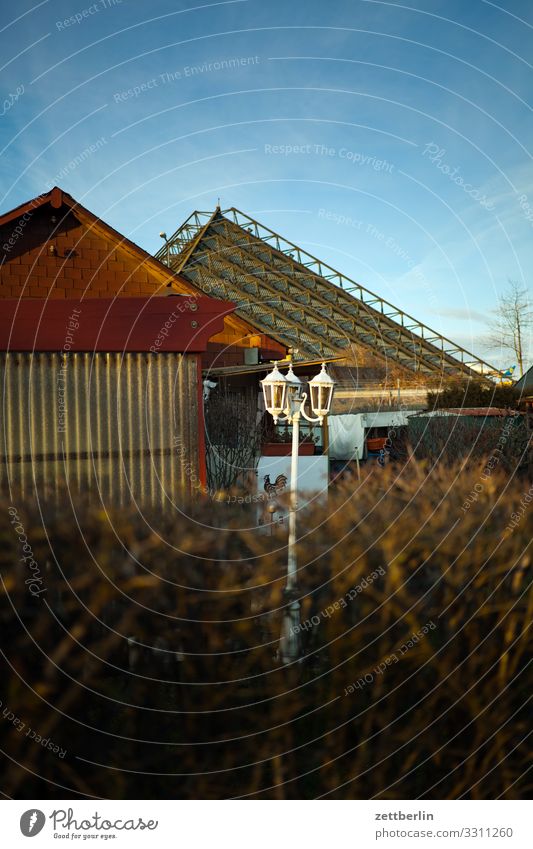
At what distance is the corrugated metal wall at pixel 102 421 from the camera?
22.8 feet

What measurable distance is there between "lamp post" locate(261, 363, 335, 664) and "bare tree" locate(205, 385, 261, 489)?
5340 mm

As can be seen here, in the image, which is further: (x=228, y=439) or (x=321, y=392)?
(x=228, y=439)

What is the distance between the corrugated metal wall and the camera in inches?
273

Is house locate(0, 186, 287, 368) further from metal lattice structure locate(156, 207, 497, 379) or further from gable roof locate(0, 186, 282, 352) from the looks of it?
metal lattice structure locate(156, 207, 497, 379)

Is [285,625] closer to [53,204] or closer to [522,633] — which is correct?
[522,633]

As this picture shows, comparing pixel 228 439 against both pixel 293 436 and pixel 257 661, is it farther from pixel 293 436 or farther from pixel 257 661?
pixel 257 661

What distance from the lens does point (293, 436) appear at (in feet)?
18.8

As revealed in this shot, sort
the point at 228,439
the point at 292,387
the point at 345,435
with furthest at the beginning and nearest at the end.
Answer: the point at 345,435, the point at 228,439, the point at 292,387

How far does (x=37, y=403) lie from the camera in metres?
6.96

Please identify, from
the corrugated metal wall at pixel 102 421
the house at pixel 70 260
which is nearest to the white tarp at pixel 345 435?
the house at pixel 70 260

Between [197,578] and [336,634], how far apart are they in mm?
665

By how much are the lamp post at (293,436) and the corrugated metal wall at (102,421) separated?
4.71 ft

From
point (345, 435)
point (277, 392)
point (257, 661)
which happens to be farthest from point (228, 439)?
point (257, 661)

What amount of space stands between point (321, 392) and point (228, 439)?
6.31 meters
